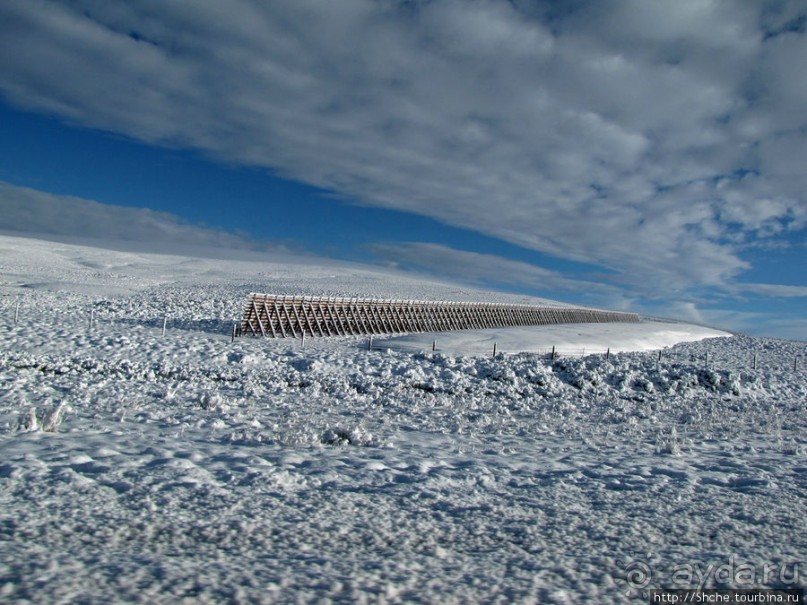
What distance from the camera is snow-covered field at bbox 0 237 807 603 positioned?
4.66m

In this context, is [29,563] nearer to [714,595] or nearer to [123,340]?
[714,595]

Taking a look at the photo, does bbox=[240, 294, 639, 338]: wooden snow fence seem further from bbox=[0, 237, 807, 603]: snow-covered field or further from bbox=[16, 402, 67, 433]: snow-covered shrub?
bbox=[16, 402, 67, 433]: snow-covered shrub

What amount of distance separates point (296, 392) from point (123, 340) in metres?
10.3

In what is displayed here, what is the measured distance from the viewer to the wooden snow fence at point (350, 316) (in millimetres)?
32906

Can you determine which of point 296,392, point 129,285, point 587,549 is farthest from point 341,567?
point 129,285

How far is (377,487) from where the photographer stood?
7.36 meters

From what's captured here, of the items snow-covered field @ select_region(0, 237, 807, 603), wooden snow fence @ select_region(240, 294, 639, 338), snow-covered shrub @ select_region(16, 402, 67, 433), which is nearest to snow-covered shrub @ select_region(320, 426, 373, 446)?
snow-covered field @ select_region(0, 237, 807, 603)

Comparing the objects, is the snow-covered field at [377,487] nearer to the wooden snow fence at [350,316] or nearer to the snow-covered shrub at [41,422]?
the snow-covered shrub at [41,422]

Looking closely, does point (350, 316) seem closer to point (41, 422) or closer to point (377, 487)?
point (41, 422)

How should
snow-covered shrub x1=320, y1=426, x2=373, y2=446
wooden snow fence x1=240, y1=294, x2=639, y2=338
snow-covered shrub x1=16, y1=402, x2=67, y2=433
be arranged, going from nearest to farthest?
1. snow-covered shrub x1=16, y1=402, x2=67, y2=433
2. snow-covered shrub x1=320, y1=426, x2=373, y2=446
3. wooden snow fence x1=240, y1=294, x2=639, y2=338

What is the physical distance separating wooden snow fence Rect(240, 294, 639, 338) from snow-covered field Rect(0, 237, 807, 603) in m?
13.0

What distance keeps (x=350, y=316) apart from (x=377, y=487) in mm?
31135

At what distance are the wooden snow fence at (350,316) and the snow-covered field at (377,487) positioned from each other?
42.7 feet

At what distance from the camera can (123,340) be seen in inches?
910
